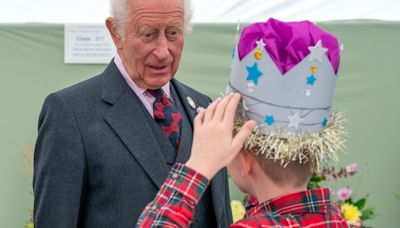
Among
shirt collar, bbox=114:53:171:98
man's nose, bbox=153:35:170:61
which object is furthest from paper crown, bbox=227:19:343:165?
shirt collar, bbox=114:53:171:98

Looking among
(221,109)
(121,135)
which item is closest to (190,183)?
(221,109)

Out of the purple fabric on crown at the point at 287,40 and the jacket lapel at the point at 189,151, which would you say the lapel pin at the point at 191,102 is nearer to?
the jacket lapel at the point at 189,151

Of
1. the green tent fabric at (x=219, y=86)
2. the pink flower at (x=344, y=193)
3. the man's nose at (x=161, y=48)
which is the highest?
the man's nose at (x=161, y=48)

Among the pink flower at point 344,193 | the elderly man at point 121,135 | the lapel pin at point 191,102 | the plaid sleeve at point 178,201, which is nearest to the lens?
the plaid sleeve at point 178,201

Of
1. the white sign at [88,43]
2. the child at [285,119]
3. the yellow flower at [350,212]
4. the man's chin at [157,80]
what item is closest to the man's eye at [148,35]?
the man's chin at [157,80]

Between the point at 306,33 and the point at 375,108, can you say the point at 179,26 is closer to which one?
the point at 306,33

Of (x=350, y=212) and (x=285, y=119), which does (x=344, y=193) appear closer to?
(x=350, y=212)

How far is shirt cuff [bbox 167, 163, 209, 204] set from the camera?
154cm

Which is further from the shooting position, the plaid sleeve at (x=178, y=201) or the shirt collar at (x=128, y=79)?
the shirt collar at (x=128, y=79)

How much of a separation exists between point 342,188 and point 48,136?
7.23 feet

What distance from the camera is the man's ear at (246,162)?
67.3 inches

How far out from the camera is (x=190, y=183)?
5.06 feet

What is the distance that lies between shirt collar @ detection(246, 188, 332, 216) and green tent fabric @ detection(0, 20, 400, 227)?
92.4 inches

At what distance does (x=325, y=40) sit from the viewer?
1683mm
